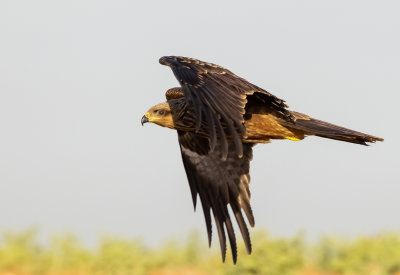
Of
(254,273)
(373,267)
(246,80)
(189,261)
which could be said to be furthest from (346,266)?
(246,80)

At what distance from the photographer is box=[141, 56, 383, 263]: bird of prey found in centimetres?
789

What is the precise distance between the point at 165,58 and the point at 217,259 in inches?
236

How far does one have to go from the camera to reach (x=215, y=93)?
26.4ft

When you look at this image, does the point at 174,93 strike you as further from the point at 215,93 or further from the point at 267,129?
the point at 215,93

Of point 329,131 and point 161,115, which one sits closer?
point 329,131

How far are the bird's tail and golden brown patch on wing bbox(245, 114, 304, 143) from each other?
0.37 feet

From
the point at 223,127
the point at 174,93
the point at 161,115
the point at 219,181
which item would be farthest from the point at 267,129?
the point at 219,181

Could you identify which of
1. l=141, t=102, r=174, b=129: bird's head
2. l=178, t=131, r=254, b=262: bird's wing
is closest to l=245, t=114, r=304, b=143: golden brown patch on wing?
l=141, t=102, r=174, b=129: bird's head

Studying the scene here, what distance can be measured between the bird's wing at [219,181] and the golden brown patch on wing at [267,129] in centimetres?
113

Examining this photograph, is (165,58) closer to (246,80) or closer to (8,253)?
(246,80)

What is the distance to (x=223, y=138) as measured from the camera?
7566mm

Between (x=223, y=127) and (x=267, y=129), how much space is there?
2.27ft

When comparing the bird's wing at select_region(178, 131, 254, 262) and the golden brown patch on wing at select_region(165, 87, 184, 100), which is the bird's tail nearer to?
the bird's wing at select_region(178, 131, 254, 262)

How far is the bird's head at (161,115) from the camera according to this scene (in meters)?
9.70
